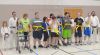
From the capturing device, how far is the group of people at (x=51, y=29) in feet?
27.2

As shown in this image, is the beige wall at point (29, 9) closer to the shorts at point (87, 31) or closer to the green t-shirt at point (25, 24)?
the shorts at point (87, 31)

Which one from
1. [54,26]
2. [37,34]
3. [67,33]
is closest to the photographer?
[37,34]

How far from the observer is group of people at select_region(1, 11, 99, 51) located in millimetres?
8298

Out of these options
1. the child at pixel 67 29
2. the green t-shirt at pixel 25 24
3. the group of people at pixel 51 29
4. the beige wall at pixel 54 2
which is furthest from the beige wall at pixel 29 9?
the green t-shirt at pixel 25 24

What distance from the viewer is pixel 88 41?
32.2ft

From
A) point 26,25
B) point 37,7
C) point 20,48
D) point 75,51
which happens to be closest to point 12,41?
point 20,48

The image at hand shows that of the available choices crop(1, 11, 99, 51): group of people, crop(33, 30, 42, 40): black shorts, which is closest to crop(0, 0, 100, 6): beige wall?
crop(1, 11, 99, 51): group of people

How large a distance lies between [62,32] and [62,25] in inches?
12.2

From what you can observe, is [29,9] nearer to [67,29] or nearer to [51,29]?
[67,29]

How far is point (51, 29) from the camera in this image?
28.3 ft

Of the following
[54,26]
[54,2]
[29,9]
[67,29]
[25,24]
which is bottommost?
[67,29]

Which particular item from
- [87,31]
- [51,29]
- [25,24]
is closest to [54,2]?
[87,31]

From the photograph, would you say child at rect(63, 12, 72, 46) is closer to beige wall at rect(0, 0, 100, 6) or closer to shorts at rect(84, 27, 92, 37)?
shorts at rect(84, 27, 92, 37)

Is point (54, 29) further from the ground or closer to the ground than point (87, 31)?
further from the ground
